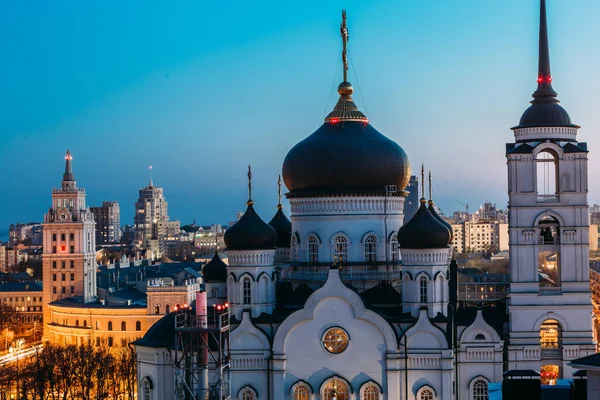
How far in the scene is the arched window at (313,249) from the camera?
4362 centimetres

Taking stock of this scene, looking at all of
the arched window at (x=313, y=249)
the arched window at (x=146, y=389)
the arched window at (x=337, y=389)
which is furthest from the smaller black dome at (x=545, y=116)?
the arched window at (x=146, y=389)

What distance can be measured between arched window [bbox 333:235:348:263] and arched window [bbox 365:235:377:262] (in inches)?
34.4

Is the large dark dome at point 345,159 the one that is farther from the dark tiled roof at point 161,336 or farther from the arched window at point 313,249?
the dark tiled roof at point 161,336

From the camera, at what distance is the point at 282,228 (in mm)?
47969

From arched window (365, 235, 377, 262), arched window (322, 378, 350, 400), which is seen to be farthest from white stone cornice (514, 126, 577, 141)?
arched window (322, 378, 350, 400)

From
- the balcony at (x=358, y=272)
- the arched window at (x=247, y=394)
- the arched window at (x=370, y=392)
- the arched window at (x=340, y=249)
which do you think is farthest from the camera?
the arched window at (x=340, y=249)

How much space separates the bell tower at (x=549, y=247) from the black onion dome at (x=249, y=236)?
9.61m

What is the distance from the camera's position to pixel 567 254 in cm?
3984

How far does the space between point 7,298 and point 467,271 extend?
4287 cm

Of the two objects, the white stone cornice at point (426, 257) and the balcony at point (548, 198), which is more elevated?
the balcony at point (548, 198)

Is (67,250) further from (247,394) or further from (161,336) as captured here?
(247,394)

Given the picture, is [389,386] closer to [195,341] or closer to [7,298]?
[195,341]

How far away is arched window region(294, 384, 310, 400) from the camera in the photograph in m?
40.0

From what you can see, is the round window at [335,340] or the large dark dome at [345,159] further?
the large dark dome at [345,159]
